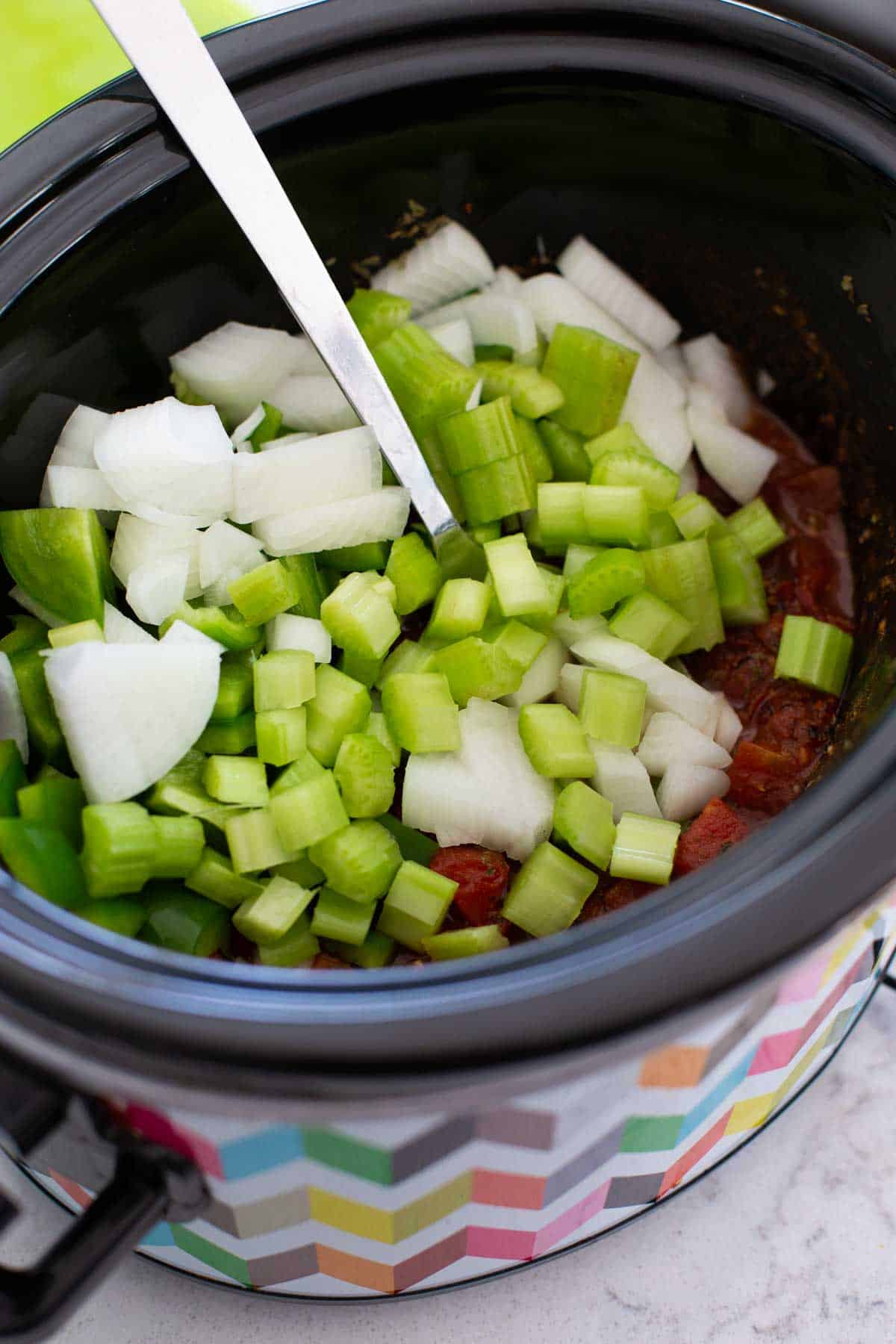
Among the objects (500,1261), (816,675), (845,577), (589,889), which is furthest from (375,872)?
(845,577)

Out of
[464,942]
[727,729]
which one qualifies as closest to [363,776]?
[464,942]

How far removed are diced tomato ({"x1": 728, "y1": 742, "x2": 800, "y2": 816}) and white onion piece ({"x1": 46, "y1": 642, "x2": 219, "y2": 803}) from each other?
51cm

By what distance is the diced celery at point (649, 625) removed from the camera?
43.3 inches

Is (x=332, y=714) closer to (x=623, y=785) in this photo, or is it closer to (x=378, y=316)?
(x=623, y=785)

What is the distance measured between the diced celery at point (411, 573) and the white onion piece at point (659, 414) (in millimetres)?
309

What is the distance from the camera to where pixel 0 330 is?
3.25 ft

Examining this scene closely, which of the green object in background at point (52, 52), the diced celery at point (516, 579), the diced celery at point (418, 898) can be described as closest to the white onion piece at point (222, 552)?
the diced celery at point (516, 579)

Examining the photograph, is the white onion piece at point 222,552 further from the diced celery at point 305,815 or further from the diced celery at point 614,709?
the diced celery at point 614,709

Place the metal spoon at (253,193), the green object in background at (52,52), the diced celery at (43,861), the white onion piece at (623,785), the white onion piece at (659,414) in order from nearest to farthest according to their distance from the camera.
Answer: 1. the diced celery at (43,861)
2. the metal spoon at (253,193)
3. the white onion piece at (623,785)
4. the white onion piece at (659,414)
5. the green object in background at (52,52)

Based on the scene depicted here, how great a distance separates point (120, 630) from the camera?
102cm

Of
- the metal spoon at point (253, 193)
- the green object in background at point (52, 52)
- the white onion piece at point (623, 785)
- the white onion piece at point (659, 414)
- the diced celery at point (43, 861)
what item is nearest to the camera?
the diced celery at point (43, 861)

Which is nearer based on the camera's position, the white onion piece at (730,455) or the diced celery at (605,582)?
the diced celery at (605,582)

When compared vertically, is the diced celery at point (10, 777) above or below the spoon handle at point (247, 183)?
below

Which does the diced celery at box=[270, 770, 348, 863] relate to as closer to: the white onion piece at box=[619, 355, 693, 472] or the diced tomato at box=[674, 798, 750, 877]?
the diced tomato at box=[674, 798, 750, 877]
